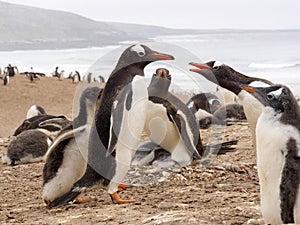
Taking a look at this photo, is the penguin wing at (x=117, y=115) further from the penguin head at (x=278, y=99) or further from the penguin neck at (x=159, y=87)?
the penguin neck at (x=159, y=87)

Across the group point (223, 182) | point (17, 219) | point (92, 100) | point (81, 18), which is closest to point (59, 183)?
point (17, 219)

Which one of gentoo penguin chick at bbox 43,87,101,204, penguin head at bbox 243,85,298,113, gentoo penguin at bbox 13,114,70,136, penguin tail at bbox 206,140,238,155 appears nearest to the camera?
penguin head at bbox 243,85,298,113

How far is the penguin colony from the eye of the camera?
3.67 m

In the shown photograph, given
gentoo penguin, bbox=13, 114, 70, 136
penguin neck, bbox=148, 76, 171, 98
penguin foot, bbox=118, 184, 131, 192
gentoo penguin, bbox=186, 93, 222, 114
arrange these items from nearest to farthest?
1. penguin foot, bbox=118, 184, 131, 192
2. penguin neck, bbox=148, 76, 171, 98
3. gentoo penguin, bbox=13, 114, 70, 136
4. gentoo penguin, bbox=186, 93, 222, 114

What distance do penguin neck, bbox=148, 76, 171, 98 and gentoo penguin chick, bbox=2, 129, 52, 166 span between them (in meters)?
2.23

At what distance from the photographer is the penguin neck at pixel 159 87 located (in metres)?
7.13

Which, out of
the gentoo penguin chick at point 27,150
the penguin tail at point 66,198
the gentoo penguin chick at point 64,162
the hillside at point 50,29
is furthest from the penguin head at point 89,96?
the hillside at point 50,29

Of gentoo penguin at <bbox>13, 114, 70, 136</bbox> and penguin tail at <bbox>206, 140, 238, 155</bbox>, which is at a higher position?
penguin tail at <bbox>206, 140, 238, 155</bbox>

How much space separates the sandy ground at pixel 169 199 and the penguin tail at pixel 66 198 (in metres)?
0.06

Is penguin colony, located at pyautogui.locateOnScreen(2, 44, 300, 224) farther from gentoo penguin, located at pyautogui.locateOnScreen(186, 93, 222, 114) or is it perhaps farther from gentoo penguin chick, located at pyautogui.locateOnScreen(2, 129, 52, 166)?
gentoo penguin, located at pyautogui.locateOnScreen(186, 93, 222, 114)

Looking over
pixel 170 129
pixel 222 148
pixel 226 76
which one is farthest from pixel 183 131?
pixel 226 76

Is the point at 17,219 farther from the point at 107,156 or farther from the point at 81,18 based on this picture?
the point at 81,18

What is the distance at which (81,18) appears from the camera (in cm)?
19150

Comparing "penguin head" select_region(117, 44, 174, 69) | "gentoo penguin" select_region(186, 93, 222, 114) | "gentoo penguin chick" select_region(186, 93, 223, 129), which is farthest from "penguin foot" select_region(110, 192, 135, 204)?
"gentoo penguin" select_region(186, 93, 222, 114)
